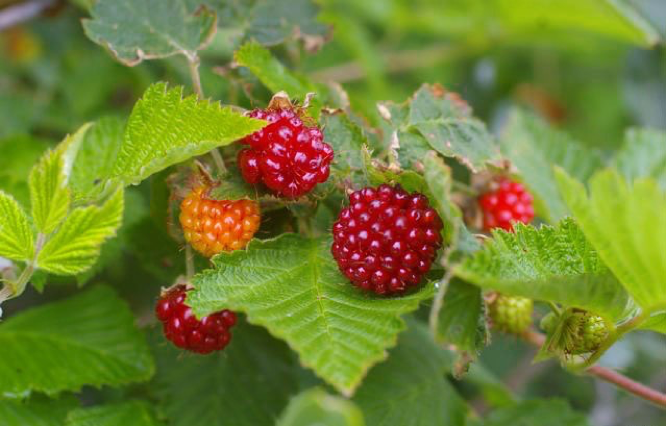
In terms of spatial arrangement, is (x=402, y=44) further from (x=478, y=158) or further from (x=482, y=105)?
(x=478, y=158)

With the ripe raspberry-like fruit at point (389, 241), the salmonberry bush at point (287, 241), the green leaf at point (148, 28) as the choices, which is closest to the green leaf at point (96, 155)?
the salmonberry bush at point (287, 241)

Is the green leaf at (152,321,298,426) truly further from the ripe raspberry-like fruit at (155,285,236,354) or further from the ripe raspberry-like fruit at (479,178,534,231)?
the ripe raspberry-like fruit at (479,178,534,231)

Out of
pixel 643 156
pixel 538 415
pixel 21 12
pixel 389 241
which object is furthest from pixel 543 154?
pixel 21 12

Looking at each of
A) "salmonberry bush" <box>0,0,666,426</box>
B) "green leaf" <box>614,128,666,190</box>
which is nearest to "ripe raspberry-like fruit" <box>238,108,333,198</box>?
"salmonberry bush" <box>0,0,666,426</box>

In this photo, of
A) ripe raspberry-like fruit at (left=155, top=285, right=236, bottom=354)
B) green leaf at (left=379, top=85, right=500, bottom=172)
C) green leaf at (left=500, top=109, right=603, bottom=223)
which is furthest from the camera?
green leaf at (left=500, top=109, right=603, bottom=223)

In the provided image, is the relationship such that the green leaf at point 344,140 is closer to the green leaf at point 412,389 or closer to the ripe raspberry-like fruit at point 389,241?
the ripe raspberry-like fruit at point 389,241
